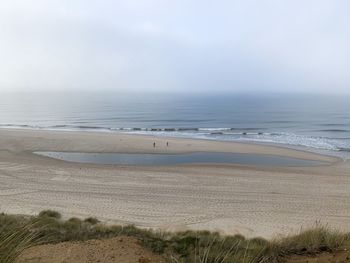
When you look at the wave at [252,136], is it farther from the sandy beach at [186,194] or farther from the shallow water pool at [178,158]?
the sandy beach at [186,194]

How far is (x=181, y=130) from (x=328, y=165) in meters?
27.5

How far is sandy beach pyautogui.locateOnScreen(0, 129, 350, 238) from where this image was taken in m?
14.5


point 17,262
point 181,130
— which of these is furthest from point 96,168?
point 181,130

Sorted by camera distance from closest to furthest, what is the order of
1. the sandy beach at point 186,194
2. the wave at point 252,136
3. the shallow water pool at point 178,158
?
the sandy beach at point 186,194 < the shallow water pool at point 178,158 < the wave at point 252,136

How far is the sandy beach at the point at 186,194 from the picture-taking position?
14.5 m

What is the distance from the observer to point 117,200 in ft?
56.1

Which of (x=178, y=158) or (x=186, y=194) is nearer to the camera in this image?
(x=186, y=194)

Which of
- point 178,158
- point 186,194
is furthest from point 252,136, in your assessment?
point 186,194

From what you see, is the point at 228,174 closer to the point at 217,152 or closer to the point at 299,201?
the point at 299,201

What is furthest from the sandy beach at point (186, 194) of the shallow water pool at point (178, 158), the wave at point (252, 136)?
the wave at point (252, 136)

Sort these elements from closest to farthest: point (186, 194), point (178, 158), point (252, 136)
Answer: point (186, 194), point (178, 158), point (252, 136)

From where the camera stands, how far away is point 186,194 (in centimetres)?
1855

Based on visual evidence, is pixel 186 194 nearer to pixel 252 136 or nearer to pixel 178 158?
pixel 178 158

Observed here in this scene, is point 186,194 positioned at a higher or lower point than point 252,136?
lower
